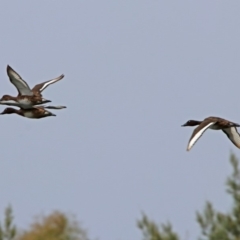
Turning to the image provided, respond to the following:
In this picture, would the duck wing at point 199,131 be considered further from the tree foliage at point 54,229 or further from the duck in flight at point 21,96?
the tree foliage at point 54,229

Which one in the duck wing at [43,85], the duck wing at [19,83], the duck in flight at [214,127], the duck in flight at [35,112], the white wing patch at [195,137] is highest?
the duck wing at [43,85]

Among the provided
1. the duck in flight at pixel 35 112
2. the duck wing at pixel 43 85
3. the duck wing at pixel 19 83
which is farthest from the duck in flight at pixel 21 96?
the duck in flight at pixel 35 112

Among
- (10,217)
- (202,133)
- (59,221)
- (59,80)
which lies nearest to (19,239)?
(59,221)

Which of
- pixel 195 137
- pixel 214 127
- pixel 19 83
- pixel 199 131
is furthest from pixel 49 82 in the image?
pixel 195 137

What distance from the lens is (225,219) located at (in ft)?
145

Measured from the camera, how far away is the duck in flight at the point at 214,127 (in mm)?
32500

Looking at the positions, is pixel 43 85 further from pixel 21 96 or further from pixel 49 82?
pixel 21 96

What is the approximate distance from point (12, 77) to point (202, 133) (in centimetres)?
435

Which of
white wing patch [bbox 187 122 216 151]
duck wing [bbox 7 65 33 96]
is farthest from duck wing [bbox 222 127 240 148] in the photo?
duck wing [bbox 7 65 33 96]

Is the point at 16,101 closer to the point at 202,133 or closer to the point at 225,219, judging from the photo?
the point at 202,133

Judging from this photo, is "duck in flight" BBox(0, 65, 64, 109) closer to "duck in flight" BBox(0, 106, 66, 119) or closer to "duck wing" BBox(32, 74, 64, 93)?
"duck wing" BBox(32, 74, 64, 93)

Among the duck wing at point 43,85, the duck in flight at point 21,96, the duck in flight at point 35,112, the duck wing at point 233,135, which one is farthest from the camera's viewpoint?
the duck wing at point 43,85

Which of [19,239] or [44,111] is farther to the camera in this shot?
[19,239]

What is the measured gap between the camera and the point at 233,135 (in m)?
35.1
